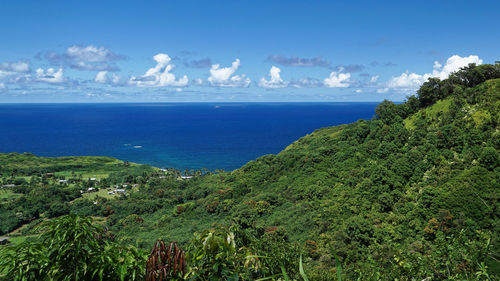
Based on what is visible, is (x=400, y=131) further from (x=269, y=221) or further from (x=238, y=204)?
(x=238, y=204)

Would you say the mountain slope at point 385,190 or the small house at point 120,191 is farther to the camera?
the small house at point 120,191

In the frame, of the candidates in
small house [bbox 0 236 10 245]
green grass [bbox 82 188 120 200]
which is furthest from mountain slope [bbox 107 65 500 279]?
small house [bbox 0 236 10 245]

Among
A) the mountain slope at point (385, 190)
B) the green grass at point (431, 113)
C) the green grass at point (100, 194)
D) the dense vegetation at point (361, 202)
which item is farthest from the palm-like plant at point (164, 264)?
the green grass at point (100, 194)

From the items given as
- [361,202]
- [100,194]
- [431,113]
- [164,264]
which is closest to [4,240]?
[100,194]

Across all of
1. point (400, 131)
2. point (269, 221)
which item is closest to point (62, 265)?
point (269, 221)

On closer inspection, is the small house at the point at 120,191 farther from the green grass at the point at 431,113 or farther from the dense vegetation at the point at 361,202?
the green grass at the point at 431,113

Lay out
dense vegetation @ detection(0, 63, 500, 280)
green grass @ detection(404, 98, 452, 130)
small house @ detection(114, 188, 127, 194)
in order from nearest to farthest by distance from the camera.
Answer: dense vegetation @ detection(0, 63, 500, 280)
green grass @ detection(404, 98, 452, 130)
small house @ detection(114, 188, 127, 194)

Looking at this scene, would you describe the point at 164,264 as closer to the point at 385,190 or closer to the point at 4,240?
the point at 385,190

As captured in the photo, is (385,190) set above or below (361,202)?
above

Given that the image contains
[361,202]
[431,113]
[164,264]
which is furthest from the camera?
[431,113]

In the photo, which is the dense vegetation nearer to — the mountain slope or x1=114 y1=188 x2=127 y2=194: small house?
the mountain slope
